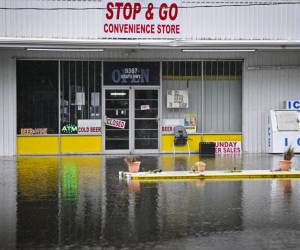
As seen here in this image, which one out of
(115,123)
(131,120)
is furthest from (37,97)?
(131,120)

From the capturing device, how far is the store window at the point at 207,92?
22469mm

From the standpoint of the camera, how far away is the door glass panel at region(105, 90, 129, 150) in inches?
869

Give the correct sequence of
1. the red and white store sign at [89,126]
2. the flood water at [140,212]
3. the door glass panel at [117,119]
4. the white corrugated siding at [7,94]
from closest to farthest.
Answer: the flood water at [140,212] < the white corrugated siding at [7,94] < the red and white store sign at [89,126] < the door glass panel at [117,119]

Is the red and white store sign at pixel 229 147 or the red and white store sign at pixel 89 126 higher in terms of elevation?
the red and white store sign at pixel 89 126

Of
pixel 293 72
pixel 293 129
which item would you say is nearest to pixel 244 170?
pixel 293 129

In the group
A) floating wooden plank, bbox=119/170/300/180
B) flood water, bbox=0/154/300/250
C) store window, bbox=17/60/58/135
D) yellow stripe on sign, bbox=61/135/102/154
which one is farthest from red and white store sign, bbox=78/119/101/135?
floating wooden plank, bbox=119/170/300/180

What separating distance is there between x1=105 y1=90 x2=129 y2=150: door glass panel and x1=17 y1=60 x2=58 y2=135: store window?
1810 millimetres

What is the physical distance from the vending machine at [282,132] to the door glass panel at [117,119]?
507cm

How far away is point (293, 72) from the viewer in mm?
22594

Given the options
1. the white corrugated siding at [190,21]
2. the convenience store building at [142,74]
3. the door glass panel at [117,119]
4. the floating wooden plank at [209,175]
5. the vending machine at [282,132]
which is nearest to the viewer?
the floating wooden plank at [209,175]

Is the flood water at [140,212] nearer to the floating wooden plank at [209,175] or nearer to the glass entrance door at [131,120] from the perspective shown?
the floating wooden plank at [209,175]

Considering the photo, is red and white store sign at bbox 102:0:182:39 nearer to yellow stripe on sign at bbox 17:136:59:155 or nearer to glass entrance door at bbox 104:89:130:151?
glass entrance door at bbox 104:89:130:151

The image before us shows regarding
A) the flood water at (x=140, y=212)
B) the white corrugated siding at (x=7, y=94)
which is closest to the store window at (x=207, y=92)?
the white corrugated siding at (x=7, y=94)

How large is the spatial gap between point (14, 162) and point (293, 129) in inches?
376
